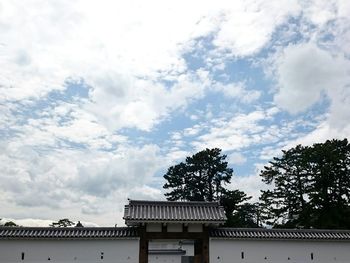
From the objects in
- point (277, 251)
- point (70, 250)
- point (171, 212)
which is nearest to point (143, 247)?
point (171, 212)

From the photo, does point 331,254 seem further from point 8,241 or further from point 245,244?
point 8,241

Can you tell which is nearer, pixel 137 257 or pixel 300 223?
pixel 137 257

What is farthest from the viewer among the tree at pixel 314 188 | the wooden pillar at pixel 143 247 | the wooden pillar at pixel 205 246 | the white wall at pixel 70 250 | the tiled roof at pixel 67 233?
the tree at pixel 314 188

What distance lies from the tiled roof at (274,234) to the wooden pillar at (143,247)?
3.95 m

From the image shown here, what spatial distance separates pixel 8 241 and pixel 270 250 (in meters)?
15.1

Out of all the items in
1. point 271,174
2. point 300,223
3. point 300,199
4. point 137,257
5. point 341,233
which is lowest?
point 137,257

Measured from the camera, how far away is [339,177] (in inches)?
1630

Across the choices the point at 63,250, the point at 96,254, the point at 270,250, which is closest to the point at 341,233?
the point at 270,250

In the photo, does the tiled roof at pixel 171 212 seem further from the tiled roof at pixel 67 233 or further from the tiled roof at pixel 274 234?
the tiled roof at pixel 274 234

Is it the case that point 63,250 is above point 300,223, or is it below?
below

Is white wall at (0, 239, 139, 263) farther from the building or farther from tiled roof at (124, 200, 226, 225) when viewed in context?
tiled roof at (124, 200, 226, 225)

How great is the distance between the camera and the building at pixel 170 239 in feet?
74.4

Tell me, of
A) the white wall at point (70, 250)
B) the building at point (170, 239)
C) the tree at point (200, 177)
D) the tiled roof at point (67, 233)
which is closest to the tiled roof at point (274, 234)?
the building at point (170, 239)

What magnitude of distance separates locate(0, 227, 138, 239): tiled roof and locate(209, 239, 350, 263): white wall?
525 cm
